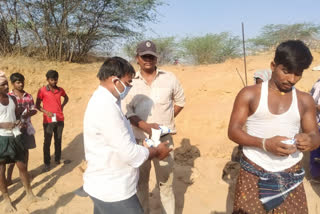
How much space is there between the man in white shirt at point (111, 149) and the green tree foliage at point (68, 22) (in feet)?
30.3

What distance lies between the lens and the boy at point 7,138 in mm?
3133

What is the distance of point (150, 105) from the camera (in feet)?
8.48

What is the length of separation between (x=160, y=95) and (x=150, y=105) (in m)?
0.14

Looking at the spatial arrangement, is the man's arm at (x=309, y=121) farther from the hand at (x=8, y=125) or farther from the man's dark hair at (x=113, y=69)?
the hand at (x=8, y=125)

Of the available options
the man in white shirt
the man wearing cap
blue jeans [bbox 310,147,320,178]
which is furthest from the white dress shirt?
blue jeans [bbox 310,147,320,178]

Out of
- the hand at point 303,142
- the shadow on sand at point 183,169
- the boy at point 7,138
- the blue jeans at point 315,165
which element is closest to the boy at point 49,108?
the boy at point 7,138

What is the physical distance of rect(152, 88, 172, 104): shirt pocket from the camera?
2586 mm

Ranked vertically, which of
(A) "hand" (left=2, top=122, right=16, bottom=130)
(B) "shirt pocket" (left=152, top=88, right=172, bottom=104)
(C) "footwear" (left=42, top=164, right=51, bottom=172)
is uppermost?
(B) "shirt pocket" (left=152, top=88, right=172, bottom=104)

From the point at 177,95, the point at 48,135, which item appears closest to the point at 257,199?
the point at 177,95

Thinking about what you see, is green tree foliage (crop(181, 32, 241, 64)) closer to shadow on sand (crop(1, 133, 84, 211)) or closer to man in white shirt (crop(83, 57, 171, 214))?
shadow on sand (crop(1, 133, 84, 211))

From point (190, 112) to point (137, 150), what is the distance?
476cm

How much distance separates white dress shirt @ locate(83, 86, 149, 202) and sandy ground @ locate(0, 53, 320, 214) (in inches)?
15.6

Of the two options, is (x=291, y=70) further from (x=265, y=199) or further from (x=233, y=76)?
(x=233, y=76)

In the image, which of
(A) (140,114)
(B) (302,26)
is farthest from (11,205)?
(B) (302,26)
